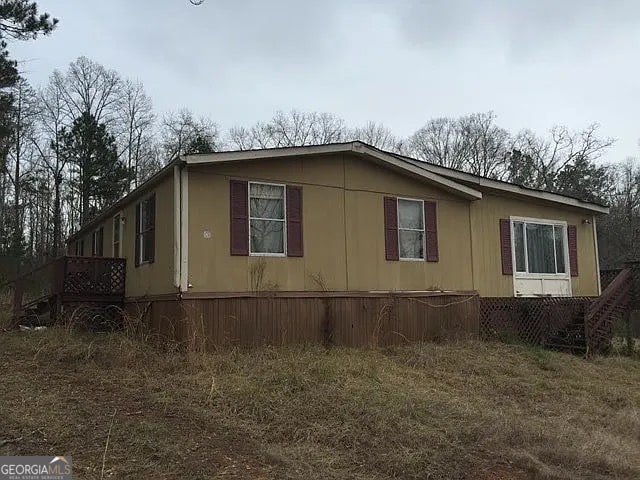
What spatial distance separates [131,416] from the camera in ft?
19.2

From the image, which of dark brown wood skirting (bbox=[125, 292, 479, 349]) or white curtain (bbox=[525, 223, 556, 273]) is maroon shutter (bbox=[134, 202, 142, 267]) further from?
white curtain (bbox=[525, 223, 556, 273])

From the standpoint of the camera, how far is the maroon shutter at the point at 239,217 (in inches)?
382

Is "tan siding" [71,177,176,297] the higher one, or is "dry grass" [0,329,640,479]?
"tan siding" [71,177,176,297]

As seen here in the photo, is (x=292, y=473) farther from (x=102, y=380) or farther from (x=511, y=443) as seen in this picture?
(x=102, y=380)

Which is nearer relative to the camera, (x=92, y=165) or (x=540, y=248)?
(x=540, y=248)

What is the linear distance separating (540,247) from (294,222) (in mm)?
6444

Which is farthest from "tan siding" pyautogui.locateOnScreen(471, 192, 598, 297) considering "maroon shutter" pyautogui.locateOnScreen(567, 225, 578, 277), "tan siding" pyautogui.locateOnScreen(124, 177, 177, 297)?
"tan siding" pyautogui.locateOnScreen(124, 177, 177, 297)

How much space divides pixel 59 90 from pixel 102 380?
32.4m

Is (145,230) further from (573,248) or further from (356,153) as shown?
(573,248)

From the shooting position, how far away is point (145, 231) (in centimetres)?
1112

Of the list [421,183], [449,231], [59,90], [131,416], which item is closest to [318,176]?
[421,183]

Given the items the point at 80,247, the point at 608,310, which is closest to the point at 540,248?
the point at 608,310

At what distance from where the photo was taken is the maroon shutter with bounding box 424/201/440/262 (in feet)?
38.4

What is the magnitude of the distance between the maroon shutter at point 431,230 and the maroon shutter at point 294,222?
9.30ft
